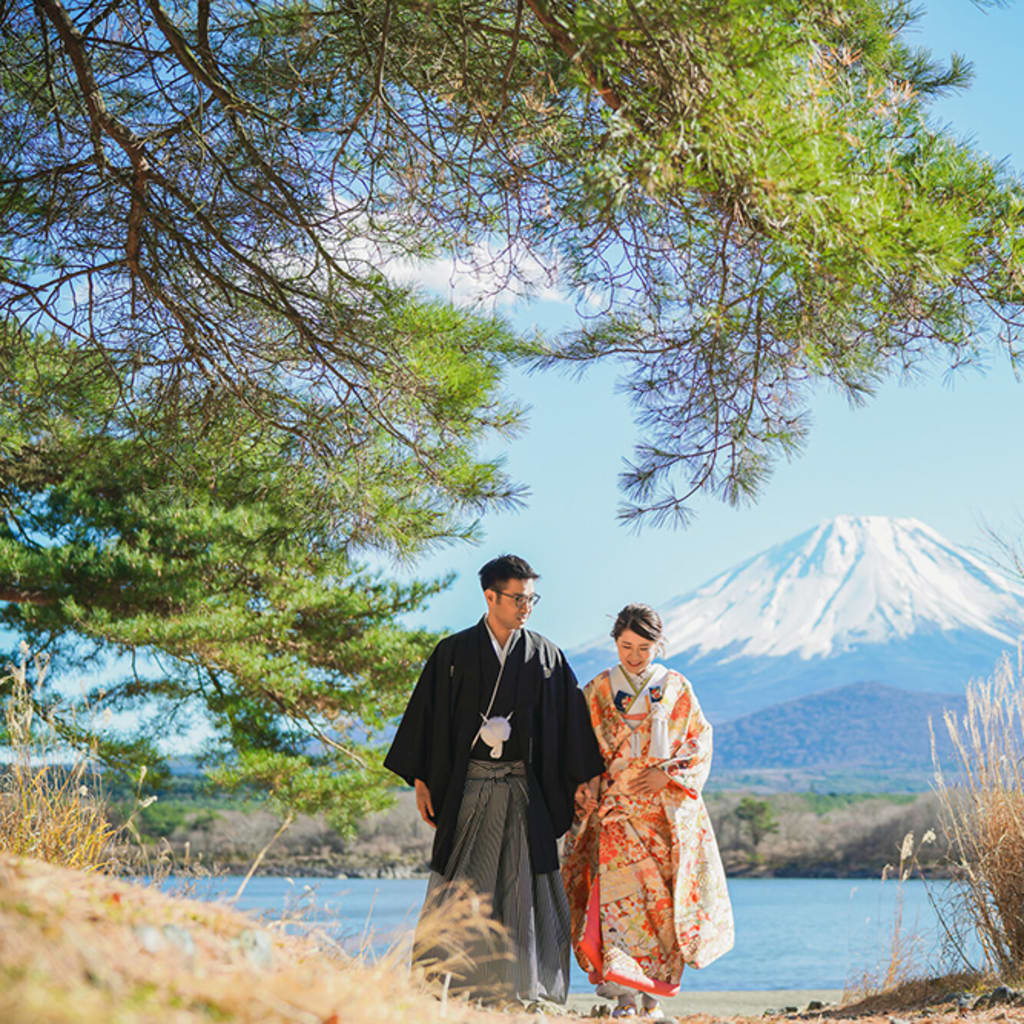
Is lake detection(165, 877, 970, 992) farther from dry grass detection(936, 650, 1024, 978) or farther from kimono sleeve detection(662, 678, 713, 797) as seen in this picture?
kimono sleeve detection(662, 678, 713, 797)

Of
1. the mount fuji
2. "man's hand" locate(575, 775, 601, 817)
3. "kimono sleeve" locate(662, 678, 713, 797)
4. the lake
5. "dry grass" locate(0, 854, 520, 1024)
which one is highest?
the mount fuji

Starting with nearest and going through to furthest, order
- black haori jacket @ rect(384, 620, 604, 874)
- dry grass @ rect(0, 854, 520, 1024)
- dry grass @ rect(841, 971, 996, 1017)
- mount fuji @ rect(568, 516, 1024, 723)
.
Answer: dry grass @ rect(0, 854, 520, 1024), black haori jacket @ rect(384, 620, 604, 874), dry grass @ rect(841, 971, 996, 1017), mount fuji @ rect(568, 516, 1024, 723)

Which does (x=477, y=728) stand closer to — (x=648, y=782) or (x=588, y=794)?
(x=588, y=794)

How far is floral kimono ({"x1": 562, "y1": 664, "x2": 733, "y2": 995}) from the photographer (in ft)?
10.1

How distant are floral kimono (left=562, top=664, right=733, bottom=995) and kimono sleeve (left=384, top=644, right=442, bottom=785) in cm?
48

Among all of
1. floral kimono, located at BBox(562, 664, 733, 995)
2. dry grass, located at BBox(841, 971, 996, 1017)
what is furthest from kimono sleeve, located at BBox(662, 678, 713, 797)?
dry grass, located at BBox(841, 971, 996, 1017)

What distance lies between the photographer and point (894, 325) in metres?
2.96

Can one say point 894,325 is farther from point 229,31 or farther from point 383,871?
point 383,871

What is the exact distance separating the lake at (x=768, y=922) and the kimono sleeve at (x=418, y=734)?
37 centimetres

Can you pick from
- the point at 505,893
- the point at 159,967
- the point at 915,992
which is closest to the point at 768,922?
the point at 915,992

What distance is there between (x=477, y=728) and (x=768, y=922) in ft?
64.7

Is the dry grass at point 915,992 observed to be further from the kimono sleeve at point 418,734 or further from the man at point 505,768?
the kimono sleeve at point 418,734

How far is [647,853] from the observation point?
314 cm

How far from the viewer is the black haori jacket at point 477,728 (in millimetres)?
3084
